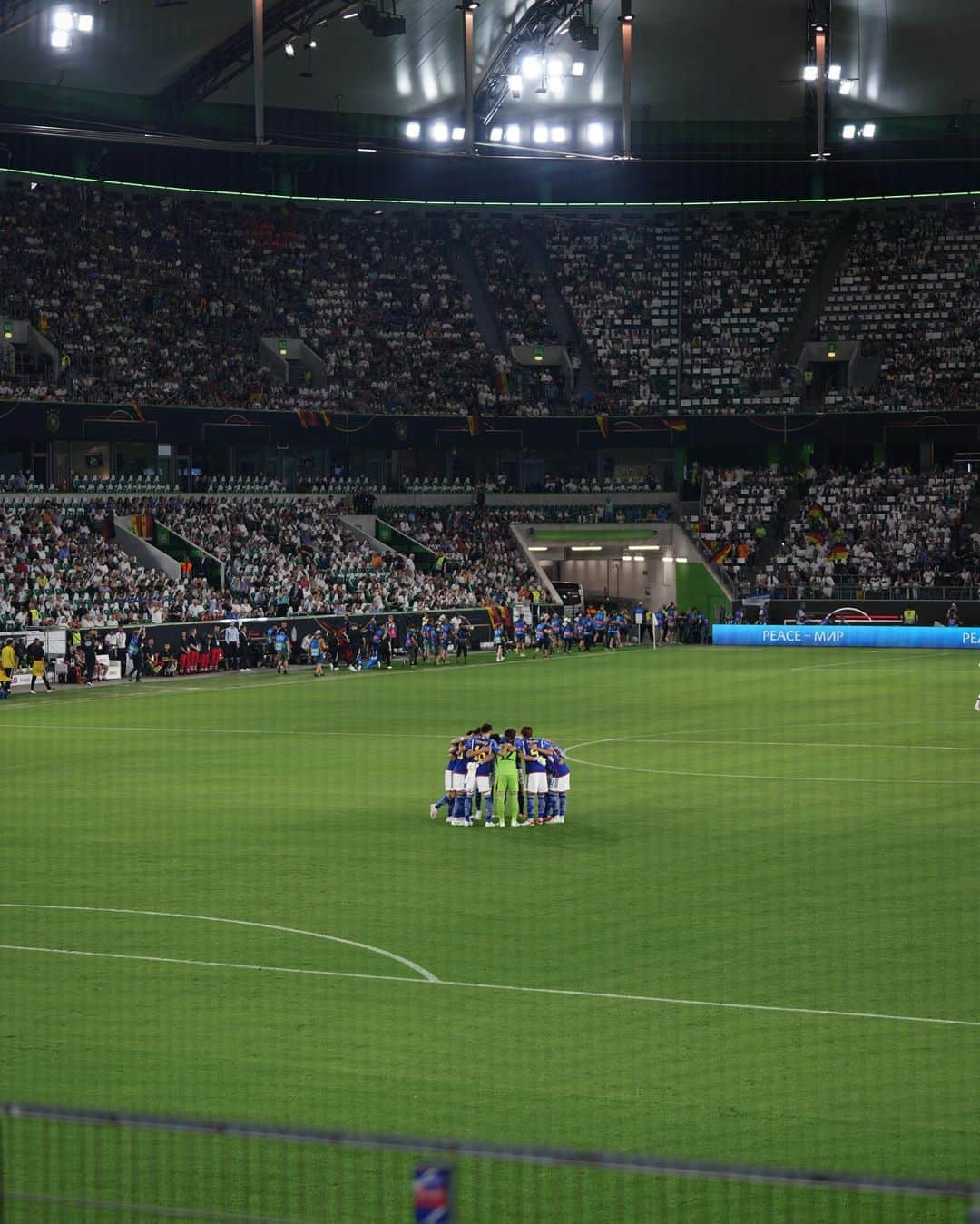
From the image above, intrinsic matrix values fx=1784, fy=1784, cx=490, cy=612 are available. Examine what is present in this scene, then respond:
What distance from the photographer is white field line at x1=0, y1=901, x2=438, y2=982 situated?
55.3 feet

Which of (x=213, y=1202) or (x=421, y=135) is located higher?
(x=421, y=135)

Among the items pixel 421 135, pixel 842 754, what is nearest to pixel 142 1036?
pixel 842 754

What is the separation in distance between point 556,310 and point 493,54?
19.7 meters

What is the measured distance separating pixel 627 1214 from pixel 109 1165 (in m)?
3.41

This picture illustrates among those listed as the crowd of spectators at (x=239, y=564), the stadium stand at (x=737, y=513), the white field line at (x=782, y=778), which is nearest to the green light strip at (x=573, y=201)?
the stadium stand at (x=737, y=513)

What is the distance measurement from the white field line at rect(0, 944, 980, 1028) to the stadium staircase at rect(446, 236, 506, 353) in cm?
6860

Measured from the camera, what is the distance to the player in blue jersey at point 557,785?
24.8m

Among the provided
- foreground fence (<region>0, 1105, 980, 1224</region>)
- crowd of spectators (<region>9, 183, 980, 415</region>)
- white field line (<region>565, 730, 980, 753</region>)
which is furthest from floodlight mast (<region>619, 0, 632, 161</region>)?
foreground fence (<region>0, 1105, 980, 1224</region>)

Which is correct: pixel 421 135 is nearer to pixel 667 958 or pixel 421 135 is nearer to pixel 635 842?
pixel 635 842

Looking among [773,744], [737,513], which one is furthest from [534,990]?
[737,513]

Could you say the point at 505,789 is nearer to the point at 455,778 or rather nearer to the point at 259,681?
the point at 455,778

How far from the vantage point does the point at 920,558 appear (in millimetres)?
71625

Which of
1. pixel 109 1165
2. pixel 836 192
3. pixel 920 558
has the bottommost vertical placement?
pixel 109 1165

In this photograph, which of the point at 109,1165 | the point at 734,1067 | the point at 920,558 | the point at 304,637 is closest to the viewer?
the point at 109,1165
